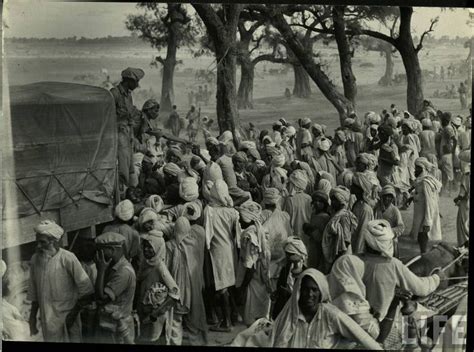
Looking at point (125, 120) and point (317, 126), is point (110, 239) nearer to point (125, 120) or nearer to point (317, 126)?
point (125, 120)

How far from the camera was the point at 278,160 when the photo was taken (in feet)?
17.8

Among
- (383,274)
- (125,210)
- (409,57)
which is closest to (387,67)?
(409,57)

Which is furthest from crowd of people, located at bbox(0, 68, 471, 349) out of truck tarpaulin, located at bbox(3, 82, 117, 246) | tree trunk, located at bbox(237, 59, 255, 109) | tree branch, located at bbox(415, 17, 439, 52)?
tree branch, located at bbox(415, 17, 439, 52)

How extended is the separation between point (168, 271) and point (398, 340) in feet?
5.38

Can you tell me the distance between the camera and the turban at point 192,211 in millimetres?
5387

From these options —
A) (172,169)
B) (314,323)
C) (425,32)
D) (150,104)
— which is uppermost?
(425,32)

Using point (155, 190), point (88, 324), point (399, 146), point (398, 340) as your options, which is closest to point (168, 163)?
point (155, 190)

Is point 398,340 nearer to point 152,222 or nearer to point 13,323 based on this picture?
point 152,222

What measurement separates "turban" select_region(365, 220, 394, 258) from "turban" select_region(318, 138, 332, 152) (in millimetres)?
601

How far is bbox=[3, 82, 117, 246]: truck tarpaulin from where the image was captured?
212 inches

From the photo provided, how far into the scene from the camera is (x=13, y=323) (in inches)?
215

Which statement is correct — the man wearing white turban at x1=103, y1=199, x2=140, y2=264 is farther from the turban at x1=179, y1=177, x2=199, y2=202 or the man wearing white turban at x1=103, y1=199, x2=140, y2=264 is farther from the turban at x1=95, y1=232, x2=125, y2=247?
the turban at x1=179, y1=177, x2=199, y2=202

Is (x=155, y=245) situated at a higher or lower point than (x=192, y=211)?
lower

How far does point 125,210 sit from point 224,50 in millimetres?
1292
